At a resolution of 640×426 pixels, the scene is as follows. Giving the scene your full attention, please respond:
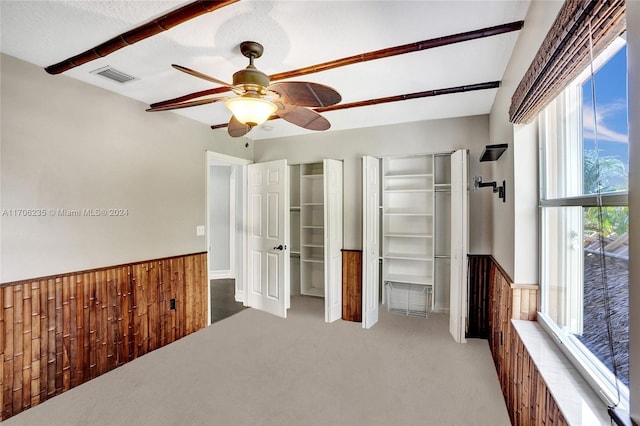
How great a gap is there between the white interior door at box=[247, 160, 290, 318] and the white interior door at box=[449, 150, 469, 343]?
195 centimetres

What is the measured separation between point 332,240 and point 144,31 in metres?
2.68

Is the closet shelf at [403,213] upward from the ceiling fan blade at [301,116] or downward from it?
downward

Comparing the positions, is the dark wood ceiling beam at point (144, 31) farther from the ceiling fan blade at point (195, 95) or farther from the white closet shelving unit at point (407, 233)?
the white closet shelving unit at point (407, 233)

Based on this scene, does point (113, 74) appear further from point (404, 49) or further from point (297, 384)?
point (297, 384)

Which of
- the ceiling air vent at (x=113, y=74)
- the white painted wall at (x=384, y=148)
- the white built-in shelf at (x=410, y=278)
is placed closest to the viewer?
the ceiling air vent at (x=113, y=74)

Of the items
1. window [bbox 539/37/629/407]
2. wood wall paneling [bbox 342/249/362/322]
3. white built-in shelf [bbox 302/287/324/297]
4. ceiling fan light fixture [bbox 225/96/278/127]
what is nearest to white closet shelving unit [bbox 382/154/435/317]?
wood wall paneling [bbox 342/249/362/322]

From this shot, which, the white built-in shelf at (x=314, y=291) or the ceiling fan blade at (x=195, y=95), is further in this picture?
the white built-in shelf at (x=314, y=291)

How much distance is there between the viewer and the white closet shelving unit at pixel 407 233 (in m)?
3.86

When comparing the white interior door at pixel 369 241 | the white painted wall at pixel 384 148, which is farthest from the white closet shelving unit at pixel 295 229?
the white interior door at pixel 369 241

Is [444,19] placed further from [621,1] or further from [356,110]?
[356,110]

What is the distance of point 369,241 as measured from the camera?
3.47 meters

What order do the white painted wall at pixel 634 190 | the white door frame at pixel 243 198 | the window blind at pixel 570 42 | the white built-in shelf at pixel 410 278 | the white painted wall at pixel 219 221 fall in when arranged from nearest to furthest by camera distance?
the white painted wall at pixel 634 190
the window blind at pixel 570 42
the white door frame at pixel 243 198
the white built-in shelf at pixel 410 278
the white painted wall at pixel 219 221

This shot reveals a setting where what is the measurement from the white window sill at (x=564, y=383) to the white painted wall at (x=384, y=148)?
1806mm

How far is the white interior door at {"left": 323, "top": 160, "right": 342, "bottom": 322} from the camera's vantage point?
3605 millimetres
